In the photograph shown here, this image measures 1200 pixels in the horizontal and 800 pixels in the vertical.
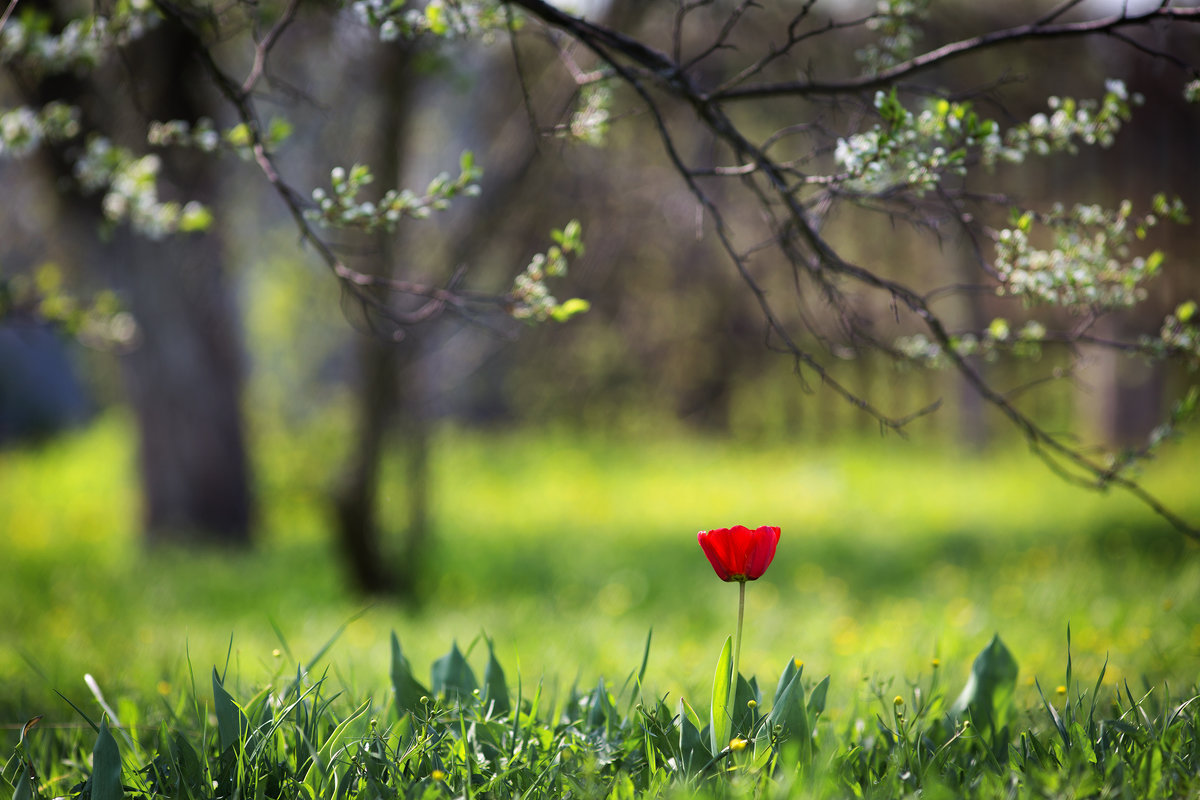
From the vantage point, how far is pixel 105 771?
5.38 feet

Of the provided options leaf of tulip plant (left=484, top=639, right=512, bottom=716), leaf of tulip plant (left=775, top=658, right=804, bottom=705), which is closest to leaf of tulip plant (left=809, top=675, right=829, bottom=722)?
leaf of tulip plant (left=775, top=658, right=804, bottom=705)

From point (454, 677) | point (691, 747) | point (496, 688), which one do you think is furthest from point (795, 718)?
point (454, 677)

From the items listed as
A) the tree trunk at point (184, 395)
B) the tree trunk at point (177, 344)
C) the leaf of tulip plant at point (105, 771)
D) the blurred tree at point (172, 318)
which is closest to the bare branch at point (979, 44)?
the leaf of tulip plant at point (105, 771)

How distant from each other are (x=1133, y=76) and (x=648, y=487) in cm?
512

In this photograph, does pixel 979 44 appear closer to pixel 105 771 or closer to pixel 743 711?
pixel 743 711

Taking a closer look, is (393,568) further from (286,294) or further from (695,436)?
(695,436)

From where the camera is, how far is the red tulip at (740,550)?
1.66 meters

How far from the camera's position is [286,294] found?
9.09 meters

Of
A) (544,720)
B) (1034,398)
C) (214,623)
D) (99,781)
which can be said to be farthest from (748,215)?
(1034,398)

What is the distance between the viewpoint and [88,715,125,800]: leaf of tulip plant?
1.63 m

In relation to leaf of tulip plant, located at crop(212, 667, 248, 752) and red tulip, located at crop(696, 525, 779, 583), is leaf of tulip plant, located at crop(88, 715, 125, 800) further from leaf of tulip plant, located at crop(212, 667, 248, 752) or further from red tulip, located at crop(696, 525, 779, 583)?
red tulip, located at crop(696, 525, 779, 583)

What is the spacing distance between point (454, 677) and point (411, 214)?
1.14 meters

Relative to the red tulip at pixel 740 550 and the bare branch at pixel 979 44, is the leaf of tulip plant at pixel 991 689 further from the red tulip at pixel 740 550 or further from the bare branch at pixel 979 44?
the bare branch at pixel 979 44

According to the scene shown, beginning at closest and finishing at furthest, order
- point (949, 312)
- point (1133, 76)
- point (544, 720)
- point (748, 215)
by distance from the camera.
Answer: point (544, 720), point (1133, 76), point (748, 215), point (949, 312)
